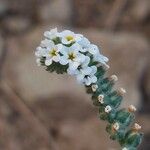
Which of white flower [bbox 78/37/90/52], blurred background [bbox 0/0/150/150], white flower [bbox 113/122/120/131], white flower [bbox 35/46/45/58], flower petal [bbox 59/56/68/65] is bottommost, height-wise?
white flower [bbox 113/122/120/131]

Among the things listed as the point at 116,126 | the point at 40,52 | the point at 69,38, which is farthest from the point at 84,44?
the point at 116,126

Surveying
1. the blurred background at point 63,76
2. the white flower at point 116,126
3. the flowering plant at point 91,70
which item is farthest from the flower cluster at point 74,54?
the blurred background at point 63,76

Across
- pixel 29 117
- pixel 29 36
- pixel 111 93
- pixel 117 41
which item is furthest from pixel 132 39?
pixel 111 93

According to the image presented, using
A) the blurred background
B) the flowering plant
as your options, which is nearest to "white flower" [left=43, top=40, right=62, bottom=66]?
the flowering plant

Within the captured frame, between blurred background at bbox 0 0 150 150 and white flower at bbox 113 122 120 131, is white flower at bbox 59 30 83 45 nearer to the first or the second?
white flower at bbox 113 122 120 131

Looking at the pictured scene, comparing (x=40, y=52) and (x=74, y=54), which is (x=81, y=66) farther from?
(x=40, y=52)

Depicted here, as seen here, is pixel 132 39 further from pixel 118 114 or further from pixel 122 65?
pixel 118 114

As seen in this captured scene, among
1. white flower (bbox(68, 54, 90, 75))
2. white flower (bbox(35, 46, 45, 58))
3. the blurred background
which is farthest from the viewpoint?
the blurred background

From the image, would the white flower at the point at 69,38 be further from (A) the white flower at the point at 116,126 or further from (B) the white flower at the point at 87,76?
(A) the white flower at the point at 116,126
